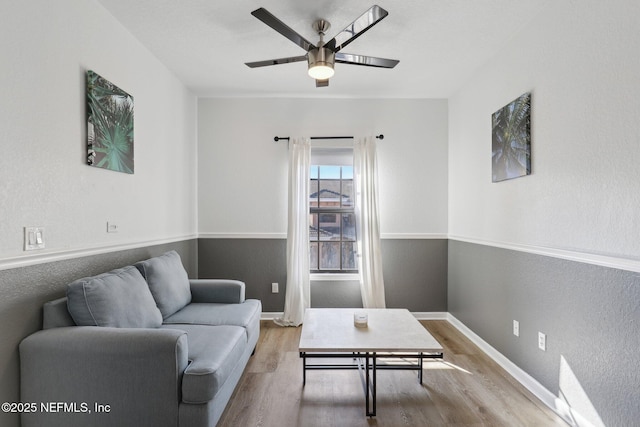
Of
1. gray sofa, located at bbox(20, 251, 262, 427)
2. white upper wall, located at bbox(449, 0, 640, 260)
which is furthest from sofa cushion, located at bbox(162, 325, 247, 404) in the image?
white upper wall, located at bbox(449, 0, 640, 260)

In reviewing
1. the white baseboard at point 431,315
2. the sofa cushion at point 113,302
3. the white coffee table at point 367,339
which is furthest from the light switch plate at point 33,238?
the white baseboard at point 431,315

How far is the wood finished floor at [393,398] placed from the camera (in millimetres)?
2041

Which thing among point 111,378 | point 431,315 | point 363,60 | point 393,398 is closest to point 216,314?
point 111,378

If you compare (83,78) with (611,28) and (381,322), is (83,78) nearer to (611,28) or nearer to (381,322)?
(381,322)

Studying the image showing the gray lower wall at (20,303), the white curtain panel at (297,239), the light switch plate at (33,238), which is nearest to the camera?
the gray lower wall at (20,303)

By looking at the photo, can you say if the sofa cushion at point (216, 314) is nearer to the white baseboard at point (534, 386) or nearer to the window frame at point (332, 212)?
the window frame at point (332, 212)

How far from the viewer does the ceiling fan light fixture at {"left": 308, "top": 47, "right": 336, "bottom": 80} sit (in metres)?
2.25

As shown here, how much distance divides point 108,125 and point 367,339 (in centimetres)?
224

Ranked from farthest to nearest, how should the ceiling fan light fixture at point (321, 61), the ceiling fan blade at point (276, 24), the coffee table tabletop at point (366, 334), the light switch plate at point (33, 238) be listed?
the ceiling fan light fixture at point (321, 61) → the coffee table tabletop at point (366, 334) → the ceiling fan blade at point (276, 24) → the light switch plate at point (33, 238)

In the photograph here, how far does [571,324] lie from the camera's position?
2.03 m

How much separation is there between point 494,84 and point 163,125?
120 inches

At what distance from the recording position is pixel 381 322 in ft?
8.15

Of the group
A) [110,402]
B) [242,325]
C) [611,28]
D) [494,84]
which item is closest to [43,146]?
[110,402]

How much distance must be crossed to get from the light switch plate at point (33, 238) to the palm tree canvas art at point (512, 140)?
3.07m
